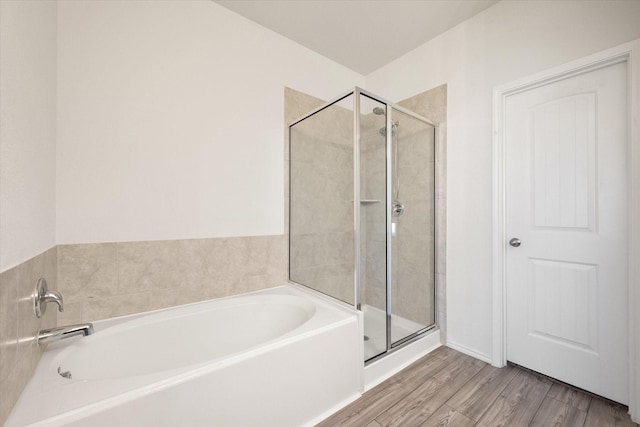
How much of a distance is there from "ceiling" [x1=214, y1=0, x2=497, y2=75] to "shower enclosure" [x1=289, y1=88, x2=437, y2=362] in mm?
713

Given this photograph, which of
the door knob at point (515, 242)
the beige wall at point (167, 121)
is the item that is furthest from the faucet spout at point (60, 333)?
the door knob at point (515, 242)

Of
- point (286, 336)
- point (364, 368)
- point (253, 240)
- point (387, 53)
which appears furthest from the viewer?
point (387, 53)

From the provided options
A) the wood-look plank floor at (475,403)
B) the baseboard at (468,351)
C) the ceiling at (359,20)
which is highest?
the ceiling at (359,20)

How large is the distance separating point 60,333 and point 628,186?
2.87 meters

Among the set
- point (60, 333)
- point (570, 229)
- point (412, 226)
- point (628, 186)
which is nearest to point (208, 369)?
point (60, 333)

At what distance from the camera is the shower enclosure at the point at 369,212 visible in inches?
70.0

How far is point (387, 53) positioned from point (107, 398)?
2.97 meters

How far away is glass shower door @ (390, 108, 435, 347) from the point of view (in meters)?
1.97

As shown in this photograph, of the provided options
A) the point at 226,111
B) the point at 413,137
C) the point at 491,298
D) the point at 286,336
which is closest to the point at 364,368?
the point at 286,336

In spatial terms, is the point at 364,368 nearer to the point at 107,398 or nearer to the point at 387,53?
the point at 107,398

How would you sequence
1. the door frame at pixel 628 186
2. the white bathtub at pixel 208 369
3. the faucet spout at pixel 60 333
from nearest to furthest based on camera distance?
the white bathtub at pixel 208 369, the faucet spout at pixel 60 333, the door frame at pixel 628 186

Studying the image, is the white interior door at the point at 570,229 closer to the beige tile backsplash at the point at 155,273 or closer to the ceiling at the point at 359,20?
the ceiling at the point at 359,20

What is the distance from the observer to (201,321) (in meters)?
1.63

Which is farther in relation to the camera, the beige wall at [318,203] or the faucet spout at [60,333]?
the beige wall at [318,203]
